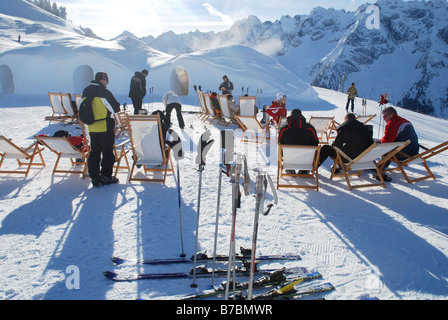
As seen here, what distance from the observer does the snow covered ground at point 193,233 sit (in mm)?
2303

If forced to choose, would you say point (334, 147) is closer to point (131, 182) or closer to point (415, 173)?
point (415, 173)

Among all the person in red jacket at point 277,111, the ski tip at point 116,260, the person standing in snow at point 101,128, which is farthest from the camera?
the person in red jacket at point 277,111

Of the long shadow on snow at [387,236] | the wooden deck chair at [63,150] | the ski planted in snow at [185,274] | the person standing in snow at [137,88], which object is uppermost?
the person standing in snow at [137,88]

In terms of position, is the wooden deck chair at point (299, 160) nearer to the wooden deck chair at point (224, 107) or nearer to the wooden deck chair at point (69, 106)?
the wooden deck chair at point (224, 107)

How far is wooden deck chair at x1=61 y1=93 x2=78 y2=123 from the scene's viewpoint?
9.01 meters

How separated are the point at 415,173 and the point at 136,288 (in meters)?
5.00

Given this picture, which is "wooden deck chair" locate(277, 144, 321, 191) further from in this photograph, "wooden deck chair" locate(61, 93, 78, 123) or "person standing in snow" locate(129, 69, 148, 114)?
"wooden deck chair" locate(61, 93, 78, 123)

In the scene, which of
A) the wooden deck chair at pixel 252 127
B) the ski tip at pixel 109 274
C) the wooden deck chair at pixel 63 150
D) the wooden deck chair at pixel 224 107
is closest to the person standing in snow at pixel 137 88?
the wooden deck chair at pixel 224 107

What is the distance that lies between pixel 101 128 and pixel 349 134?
3642 millimetres

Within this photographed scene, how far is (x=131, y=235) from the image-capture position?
9.91 feet

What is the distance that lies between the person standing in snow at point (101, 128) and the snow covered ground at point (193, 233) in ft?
0.77

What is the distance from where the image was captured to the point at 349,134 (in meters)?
4.49

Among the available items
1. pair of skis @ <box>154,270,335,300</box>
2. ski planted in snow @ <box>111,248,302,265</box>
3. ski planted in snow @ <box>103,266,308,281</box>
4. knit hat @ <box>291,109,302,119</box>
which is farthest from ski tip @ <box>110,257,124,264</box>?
knit hat @ <box>291,109,302,119</box>
